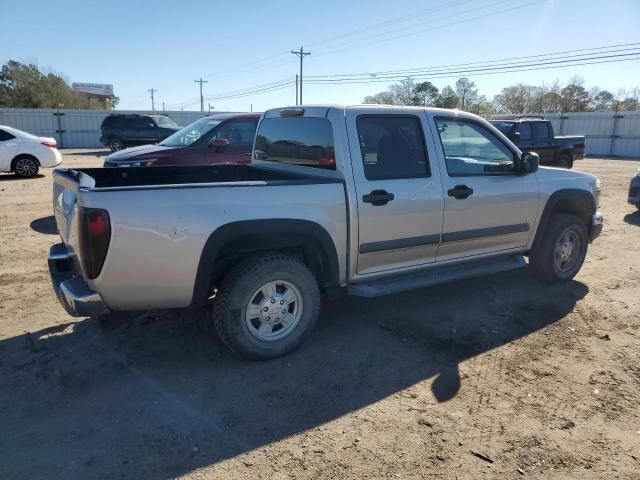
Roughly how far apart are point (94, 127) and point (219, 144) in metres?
24.4

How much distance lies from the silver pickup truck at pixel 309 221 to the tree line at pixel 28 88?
50615 mm

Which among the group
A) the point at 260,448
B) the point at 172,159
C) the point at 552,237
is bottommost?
the point at 260,448

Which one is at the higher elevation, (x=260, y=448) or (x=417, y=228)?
(x=417, y=228)

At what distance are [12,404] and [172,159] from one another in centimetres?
577

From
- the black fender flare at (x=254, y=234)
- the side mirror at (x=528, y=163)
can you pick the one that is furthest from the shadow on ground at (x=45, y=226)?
Result: the side mirror at (x=528, y=163)

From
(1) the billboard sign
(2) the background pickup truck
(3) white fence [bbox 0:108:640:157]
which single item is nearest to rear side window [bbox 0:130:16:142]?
(2) the background pickup truck

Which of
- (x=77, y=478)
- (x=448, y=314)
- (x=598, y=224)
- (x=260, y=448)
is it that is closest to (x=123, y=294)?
(x=77, y=478)

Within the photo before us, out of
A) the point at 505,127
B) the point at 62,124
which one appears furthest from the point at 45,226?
the point at 62,124

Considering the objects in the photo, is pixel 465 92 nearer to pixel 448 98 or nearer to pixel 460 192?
pixel 448 98

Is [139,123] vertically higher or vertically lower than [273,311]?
higher

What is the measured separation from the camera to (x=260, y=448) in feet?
9.15

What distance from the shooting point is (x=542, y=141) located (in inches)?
598

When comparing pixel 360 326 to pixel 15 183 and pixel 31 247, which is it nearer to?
pixel 31 247

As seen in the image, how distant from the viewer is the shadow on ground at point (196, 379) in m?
2.76
